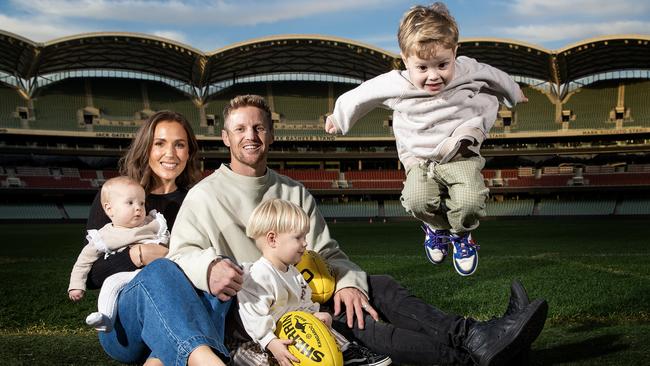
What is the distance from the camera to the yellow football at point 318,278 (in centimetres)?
396

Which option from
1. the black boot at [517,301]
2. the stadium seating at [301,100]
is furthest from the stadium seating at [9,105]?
the black boot at [517,301]

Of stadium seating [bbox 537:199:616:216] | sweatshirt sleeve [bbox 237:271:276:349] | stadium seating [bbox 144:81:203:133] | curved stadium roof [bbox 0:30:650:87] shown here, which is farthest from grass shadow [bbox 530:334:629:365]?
stadium seating [bbox 144:81:203:133]

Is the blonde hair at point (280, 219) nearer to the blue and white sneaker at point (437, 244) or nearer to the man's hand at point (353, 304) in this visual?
the man's hand at point (353, 304)

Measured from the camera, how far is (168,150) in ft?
15.2

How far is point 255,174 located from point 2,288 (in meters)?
7.20

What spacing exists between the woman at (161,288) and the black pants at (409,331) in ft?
3.14

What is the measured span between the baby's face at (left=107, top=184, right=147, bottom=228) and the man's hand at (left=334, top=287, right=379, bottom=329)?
1360mm

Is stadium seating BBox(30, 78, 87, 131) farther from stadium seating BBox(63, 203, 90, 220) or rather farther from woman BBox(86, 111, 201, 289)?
woman BBox(86, 111, 201, 289)

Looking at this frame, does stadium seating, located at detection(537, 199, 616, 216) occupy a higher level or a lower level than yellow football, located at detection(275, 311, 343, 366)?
lower

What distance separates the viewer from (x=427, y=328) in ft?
12.5

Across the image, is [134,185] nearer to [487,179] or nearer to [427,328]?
[427,328]

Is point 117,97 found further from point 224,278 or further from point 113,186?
point 224,278

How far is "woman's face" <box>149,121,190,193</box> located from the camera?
4633mm

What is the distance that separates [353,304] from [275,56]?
43577 mm
